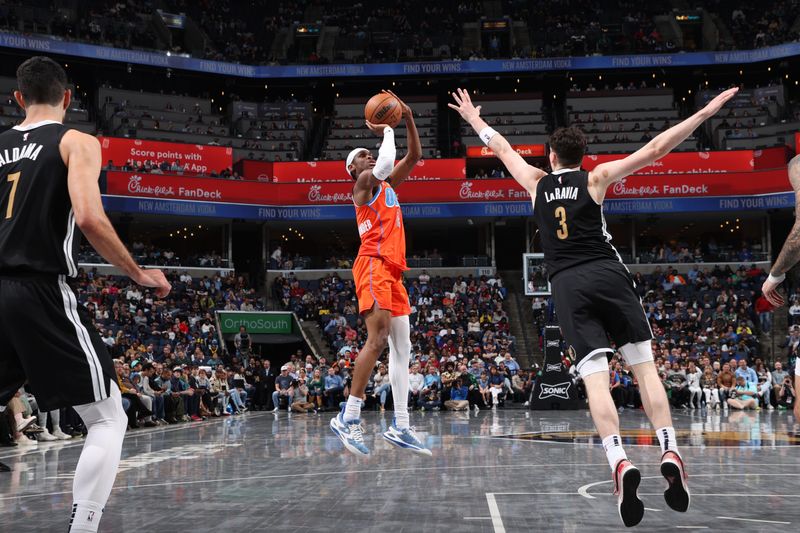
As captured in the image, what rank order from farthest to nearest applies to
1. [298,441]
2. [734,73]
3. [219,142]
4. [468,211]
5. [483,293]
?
[734,73] → [219,142] → [468,211] → [483,293] → [298,441]

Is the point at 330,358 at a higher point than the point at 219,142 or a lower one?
lower

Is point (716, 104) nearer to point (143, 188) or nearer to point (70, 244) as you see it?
point (70, 244)

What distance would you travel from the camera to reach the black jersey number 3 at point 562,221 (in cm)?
500

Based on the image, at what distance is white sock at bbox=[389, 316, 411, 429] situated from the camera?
23.7ft

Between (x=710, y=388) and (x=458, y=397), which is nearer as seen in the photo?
(x=710, y=388)

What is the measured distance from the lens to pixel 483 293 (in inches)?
1182

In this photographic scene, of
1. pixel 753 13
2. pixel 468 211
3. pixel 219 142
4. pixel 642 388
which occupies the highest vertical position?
pixel 753 13

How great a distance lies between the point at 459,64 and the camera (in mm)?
40125

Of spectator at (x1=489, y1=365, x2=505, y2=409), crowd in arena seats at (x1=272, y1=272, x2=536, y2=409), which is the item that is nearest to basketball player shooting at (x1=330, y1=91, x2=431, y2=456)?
crowd in arena seats at (x1=272, y1=272, x2=536, y2=409)

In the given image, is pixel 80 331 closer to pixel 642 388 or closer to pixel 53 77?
pixel 53 77

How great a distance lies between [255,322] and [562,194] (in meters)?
24.7

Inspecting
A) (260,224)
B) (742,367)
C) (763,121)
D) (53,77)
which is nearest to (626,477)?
(53,77)

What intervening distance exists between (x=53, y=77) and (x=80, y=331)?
1188 millimetres

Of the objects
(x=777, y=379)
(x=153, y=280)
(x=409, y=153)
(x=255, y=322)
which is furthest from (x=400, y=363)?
(x=255, y=322)
